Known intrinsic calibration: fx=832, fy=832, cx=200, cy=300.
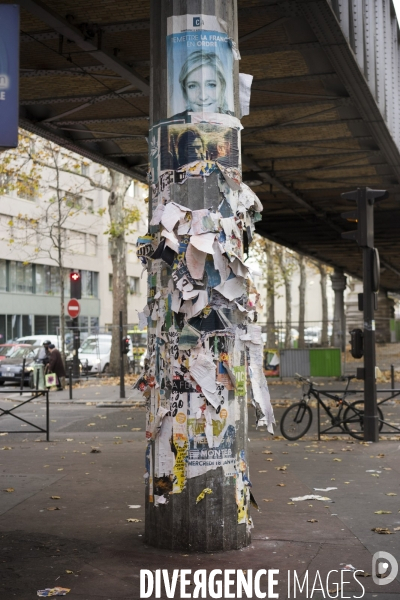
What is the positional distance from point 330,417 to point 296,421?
24.4 inches

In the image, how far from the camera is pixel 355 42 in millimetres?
13289

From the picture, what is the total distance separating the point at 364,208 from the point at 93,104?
22.8 ft

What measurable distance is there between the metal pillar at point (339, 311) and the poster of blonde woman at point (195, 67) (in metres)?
29.4

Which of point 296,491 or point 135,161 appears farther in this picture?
point 135,161

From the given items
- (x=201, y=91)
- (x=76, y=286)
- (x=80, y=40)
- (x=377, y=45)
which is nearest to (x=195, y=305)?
(x=201, y=91)

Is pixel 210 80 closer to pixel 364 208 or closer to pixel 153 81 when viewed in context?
pixel 153 81

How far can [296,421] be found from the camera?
14.6 meters

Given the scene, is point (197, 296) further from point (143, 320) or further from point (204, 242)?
point (143, 320)

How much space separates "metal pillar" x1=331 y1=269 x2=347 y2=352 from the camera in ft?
123

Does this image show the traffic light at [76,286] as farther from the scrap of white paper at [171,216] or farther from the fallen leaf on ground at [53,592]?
the fallen leaf on ground at [53,592]

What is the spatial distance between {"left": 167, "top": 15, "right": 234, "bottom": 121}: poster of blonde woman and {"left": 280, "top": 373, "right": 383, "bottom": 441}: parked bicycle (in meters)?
8.11

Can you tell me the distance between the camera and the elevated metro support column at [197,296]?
6508mm

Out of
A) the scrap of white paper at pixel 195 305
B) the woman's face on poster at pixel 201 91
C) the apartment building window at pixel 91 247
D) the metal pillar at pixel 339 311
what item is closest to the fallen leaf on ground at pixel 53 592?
the scrap of white paper at pixel 195 305

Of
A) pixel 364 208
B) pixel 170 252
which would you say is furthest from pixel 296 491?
pixel 364 208
